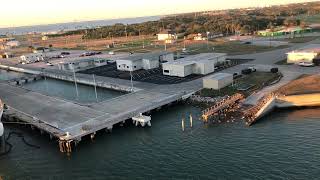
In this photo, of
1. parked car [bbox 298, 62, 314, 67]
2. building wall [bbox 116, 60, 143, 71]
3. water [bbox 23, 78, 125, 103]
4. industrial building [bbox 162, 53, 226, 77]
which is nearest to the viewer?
water [bbox 23, 78, 125, 103]

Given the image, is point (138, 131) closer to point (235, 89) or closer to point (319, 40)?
point (235, 89)

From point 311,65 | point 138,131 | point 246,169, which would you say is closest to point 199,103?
point 138,131

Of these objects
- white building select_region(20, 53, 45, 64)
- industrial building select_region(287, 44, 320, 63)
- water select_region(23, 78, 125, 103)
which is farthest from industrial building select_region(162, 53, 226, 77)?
white building select_region(20, 53, 45, 64)

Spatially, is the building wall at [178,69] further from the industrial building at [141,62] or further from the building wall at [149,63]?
the industrial building at [141,62]

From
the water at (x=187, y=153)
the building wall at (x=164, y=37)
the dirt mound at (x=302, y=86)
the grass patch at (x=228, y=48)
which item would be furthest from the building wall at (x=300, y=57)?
the building wall at (x=164, y=37)

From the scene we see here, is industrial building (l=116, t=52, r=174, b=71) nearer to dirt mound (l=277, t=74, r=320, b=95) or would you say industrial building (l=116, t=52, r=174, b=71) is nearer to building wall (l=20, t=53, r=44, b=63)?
dirt mound (l=277, t=74, r=320, b=95)

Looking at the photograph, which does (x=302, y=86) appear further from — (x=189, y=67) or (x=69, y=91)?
(x=69, y=91)
